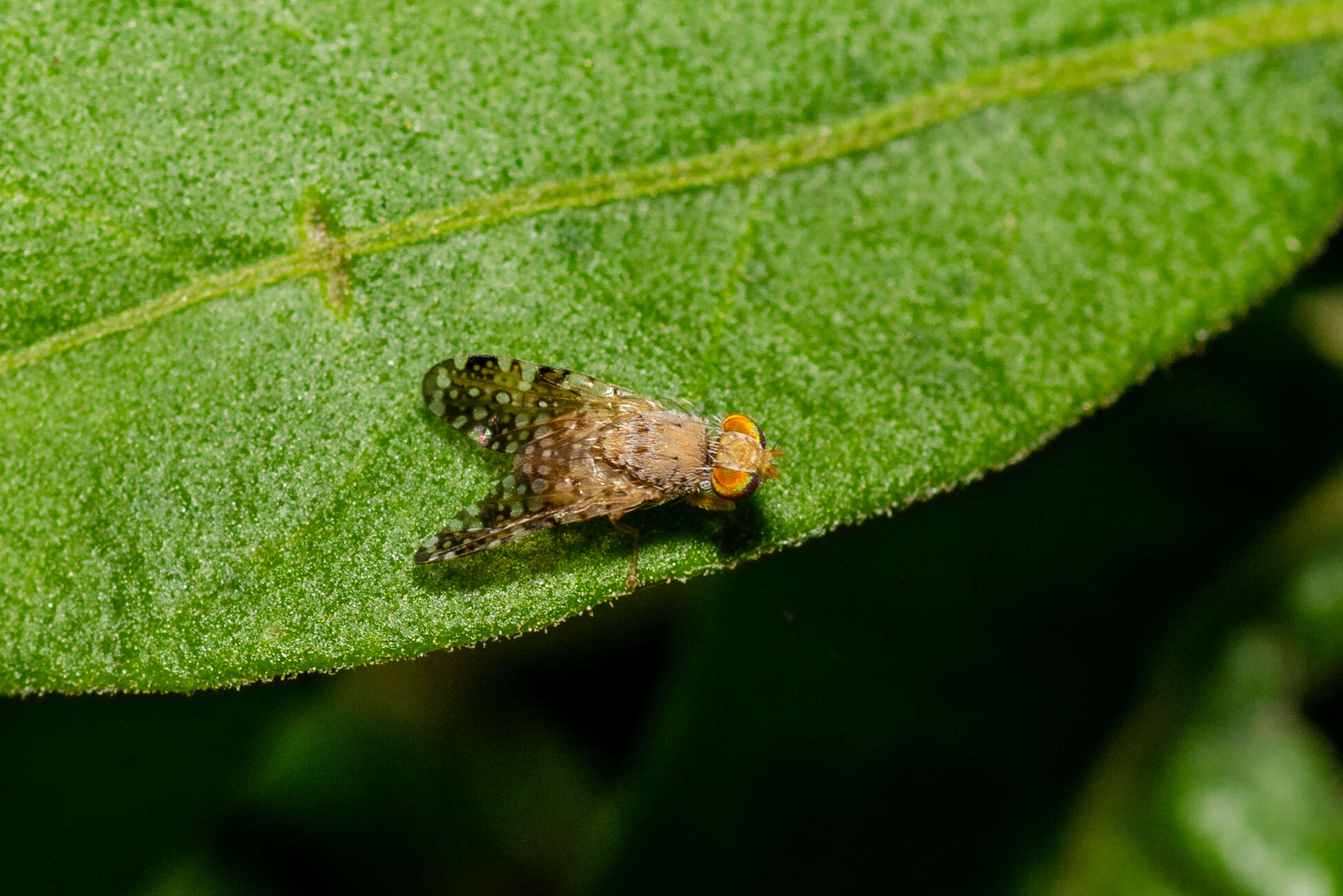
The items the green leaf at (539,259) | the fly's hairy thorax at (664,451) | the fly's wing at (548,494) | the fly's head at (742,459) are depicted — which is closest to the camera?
the green leaf at (539,259)

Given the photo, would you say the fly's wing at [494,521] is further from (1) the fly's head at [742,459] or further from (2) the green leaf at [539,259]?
(1) the fly's head at [742,459]

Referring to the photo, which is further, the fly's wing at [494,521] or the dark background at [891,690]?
the dark background at [891,690]

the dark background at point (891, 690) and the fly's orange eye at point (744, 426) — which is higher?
the fly's orange eye at point (744, 426)

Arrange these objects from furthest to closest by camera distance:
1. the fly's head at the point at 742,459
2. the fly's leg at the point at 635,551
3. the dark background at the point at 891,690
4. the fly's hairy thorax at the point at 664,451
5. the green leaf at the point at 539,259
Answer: the dark background at the point at 891,690, the fly's hairy thorax at the point at 664,451, the fly's head at the point at 742,459, the fly's leg at the point at 635,551, the green leaf at the point at 539,259

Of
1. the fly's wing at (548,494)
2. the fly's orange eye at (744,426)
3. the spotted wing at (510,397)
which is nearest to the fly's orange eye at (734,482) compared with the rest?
the fly's orange eye at (744,426)

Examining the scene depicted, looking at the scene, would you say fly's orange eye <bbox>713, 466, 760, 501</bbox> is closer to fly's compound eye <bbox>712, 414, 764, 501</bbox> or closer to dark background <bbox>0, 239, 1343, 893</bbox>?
fly's compound eye <bbox>712, 414, 764, 501</bbox>

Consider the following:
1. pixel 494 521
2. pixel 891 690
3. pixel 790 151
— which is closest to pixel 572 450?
pixel 494 521

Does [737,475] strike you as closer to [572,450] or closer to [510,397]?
[572,450]

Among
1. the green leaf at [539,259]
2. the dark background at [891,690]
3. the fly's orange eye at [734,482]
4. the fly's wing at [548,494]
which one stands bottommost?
the dark background at [891,690]
